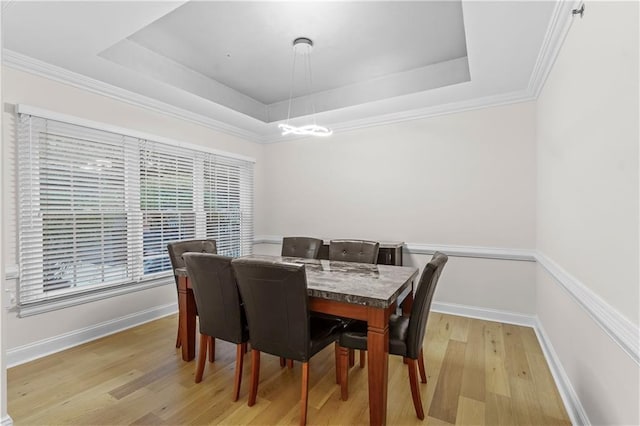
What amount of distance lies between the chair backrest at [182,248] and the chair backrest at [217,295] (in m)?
0.57

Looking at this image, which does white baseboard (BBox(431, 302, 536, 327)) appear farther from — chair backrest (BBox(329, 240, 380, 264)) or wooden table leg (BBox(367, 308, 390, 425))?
wooden table leg (BBox(367, 308, 390, 425))

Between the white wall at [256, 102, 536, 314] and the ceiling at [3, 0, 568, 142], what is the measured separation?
0.86 ft

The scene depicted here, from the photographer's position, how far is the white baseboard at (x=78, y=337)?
8.22 feet

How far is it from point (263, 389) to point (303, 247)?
1510mm

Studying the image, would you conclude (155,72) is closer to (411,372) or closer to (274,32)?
(274,32)

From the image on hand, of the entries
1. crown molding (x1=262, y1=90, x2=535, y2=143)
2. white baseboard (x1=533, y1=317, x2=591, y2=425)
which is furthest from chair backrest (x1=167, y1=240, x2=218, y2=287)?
white baseboard (x1=533, y1=317, x2=591, y2=425)

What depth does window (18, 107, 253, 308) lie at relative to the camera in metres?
2.57

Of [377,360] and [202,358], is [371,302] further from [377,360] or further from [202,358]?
[202,358]

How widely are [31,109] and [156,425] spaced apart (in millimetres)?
2583

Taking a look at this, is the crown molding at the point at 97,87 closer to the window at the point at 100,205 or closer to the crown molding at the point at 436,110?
the window at the point at 100,205

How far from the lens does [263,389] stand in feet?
7.06

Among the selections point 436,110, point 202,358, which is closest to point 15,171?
point 202,358

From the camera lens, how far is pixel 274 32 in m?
2.71

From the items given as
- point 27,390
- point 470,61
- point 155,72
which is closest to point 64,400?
point 27,390
